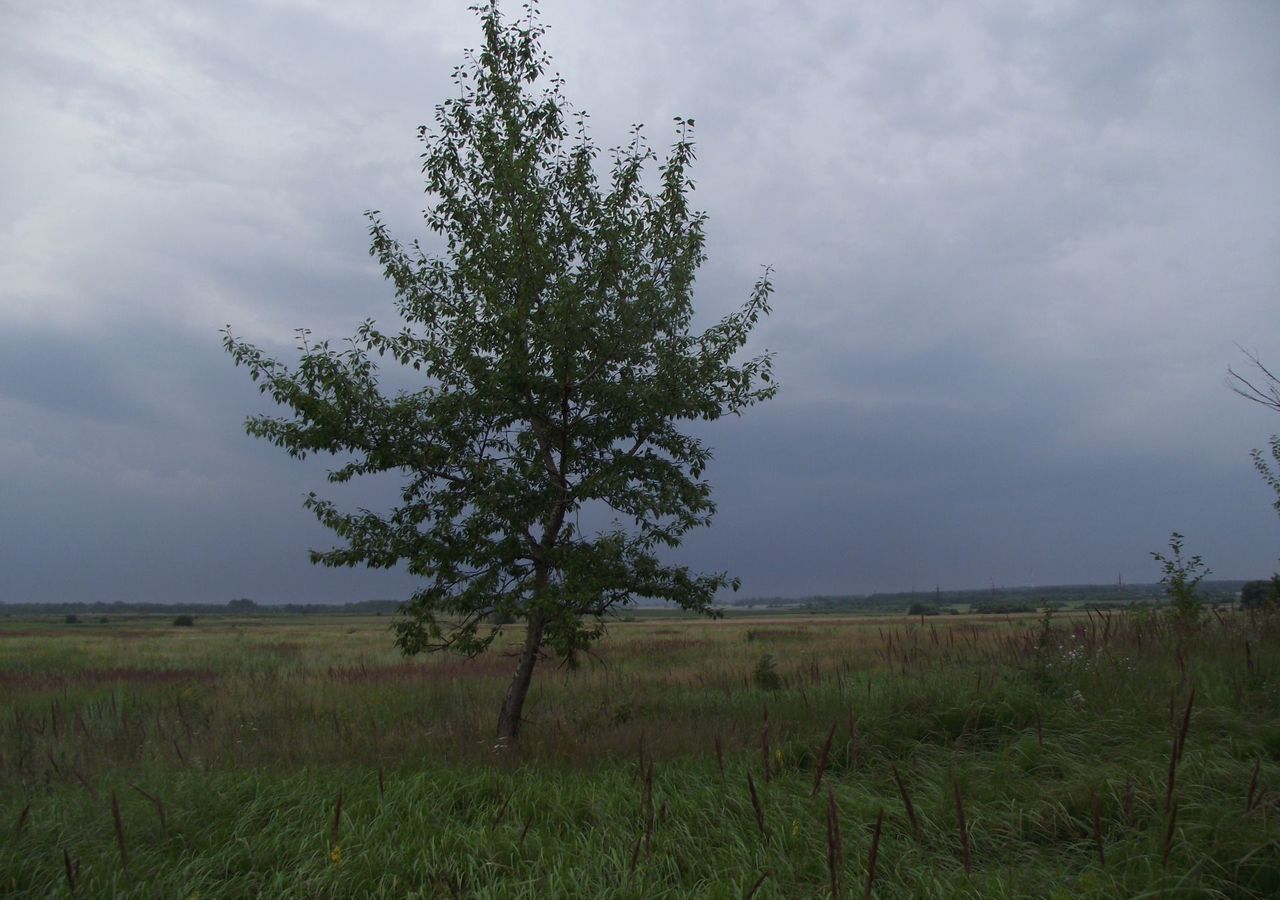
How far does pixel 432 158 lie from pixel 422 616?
5687mm

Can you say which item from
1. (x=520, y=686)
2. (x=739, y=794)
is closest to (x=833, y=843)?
(x=739, y=794)

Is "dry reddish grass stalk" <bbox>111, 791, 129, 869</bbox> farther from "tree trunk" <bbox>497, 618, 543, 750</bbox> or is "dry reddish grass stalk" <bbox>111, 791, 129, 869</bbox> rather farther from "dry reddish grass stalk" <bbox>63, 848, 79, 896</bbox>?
"tree trunk" <bbox>497, 618, 543, 750</bbox>

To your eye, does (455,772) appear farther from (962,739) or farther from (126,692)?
(126,692)

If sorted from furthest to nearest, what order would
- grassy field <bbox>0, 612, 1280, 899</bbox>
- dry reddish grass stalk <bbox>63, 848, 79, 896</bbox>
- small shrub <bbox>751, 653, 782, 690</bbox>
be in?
1. small shrub <bbox>751, 653, 782, 690</bbox>
2. grassy field <bbox>0, 612, 1280, 899</bbox>
3. dry reddish grass stalk <bbox>63, 848, 79, 896</bbox>

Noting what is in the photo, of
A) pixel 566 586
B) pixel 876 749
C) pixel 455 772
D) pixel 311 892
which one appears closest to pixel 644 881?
pixel 311 892

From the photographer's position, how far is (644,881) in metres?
5.09

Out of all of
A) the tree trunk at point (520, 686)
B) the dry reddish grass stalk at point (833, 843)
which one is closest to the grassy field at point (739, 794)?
the dry reddish grass stalk at point (833, 843)

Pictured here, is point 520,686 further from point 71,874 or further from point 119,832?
point 71,874

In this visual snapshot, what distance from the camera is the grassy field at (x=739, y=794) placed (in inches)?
190

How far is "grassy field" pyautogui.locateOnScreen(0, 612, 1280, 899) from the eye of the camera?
15.8ft

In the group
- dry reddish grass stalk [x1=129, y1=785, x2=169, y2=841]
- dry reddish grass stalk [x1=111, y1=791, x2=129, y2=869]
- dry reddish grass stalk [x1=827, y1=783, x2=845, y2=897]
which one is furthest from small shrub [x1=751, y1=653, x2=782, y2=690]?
dry reddish grass stalk [x1=111, y1=791, x2=129, y2=869]

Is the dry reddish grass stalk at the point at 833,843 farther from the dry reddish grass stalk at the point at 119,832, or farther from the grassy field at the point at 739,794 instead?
the dry reddish grass stalk at the point at 119,832

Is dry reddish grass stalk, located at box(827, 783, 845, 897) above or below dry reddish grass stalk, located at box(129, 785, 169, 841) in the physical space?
above

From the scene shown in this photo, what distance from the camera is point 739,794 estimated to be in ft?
20.5
